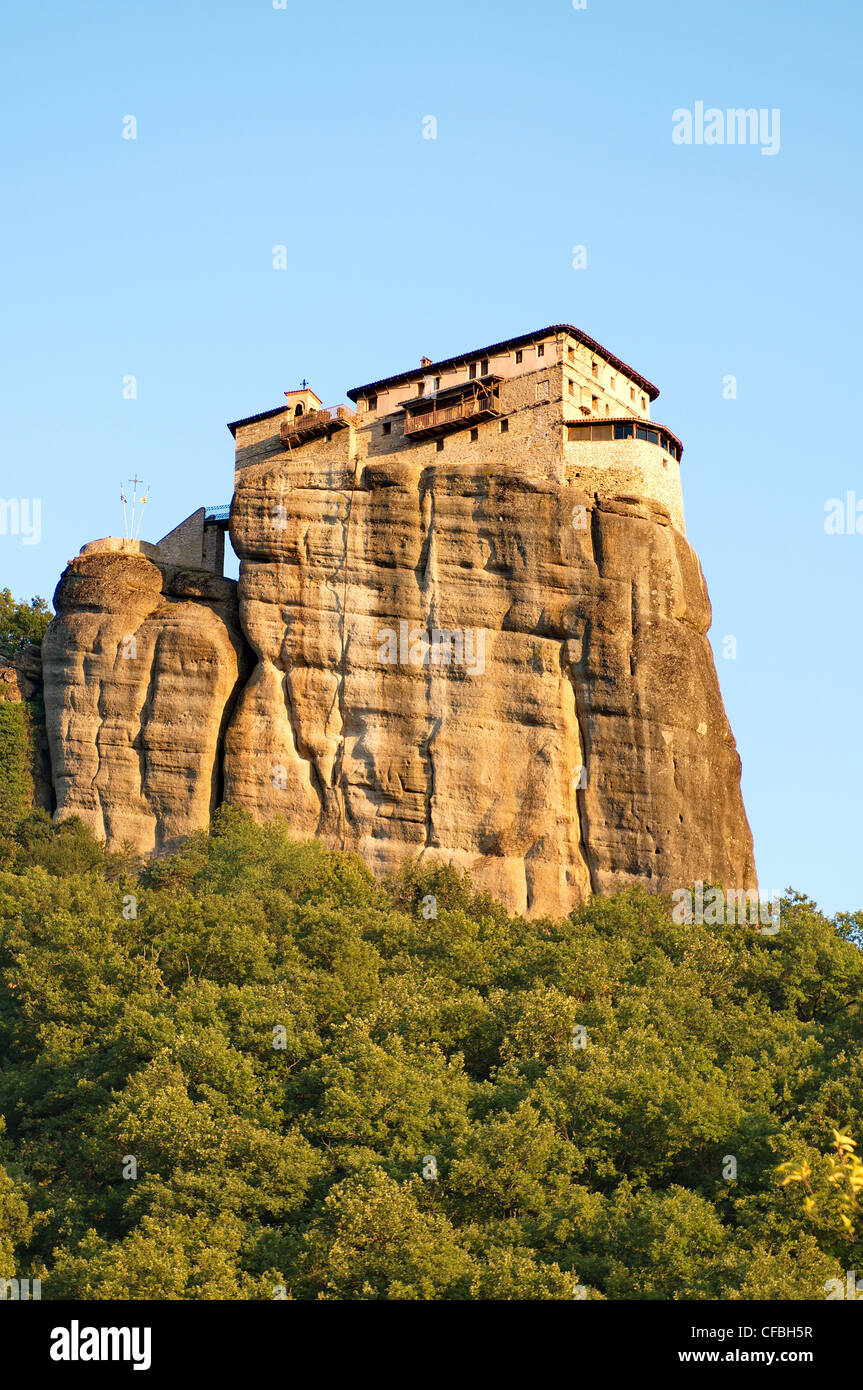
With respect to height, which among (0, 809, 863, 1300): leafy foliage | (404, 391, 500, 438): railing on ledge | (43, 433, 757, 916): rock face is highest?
(404, 391, 500, 438): railing on ledge

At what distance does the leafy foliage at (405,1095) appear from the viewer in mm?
32625

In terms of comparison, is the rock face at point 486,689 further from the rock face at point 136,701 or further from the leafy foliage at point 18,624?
the leafy foliage at point 18,624

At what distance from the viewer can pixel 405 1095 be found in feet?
124

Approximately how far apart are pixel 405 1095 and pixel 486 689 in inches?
861

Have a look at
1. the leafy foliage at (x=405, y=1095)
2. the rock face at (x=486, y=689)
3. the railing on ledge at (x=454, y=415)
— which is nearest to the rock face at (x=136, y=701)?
the rock face at (x=486, y=689)

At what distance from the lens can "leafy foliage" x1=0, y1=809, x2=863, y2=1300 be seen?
3262 centimetres

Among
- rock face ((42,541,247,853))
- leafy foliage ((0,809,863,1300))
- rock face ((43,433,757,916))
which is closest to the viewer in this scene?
leafy foliage ((0,809,863,1300))

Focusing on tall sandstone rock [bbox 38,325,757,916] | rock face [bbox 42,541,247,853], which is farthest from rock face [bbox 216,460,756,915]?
rock face [bbox 42,541,247,853]

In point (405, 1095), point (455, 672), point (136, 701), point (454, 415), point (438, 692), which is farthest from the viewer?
point (454, 415)

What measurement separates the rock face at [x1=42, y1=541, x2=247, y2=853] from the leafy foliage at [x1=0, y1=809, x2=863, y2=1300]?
5549 millimetres

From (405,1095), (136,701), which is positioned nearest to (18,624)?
(136,701)

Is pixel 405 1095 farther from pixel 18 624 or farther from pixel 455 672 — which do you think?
pixel 18 624

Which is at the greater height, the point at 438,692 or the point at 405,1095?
the point at 438,692

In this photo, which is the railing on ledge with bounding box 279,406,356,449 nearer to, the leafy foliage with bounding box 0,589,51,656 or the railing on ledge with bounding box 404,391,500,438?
the railing on ledge with bounding box 404,391,500,438
